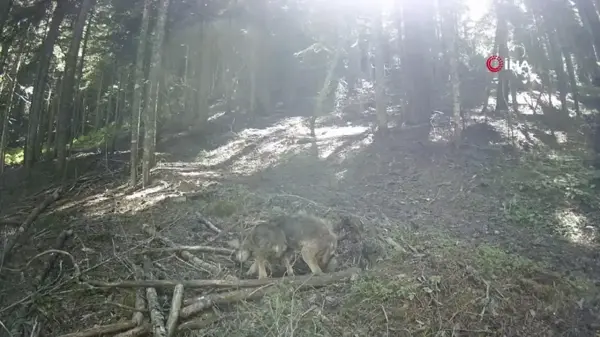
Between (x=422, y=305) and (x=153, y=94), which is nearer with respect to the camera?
(x=422, y=305)

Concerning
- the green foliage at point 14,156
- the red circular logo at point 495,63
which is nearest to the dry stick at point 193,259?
the red circular logo at point 495,63

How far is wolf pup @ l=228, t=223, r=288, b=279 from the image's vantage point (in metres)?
6.56

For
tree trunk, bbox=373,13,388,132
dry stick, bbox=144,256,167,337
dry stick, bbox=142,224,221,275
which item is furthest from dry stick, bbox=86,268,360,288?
tree trunk, bbox=373,13,388,132

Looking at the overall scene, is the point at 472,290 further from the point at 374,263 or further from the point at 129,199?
the point at 129,199

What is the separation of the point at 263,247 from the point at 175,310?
1.42 metres

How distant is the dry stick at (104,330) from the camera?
5.41 m

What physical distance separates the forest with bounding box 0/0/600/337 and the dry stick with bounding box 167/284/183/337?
0.11 feet

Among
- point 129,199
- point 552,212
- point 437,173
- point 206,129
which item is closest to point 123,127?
point 206,129

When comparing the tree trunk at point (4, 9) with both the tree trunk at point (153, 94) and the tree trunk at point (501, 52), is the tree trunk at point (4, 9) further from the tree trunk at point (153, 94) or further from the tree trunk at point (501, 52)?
the tree trunk at point (501, 52)

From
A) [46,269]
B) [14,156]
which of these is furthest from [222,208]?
[14,156]

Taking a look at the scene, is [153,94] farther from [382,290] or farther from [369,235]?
[382,290]

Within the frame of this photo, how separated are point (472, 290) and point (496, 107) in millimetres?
15036

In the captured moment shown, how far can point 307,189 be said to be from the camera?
11.6m

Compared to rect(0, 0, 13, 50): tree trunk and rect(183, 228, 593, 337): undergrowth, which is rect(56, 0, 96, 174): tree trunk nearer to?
rect(0, 0, 13, 50): tree trunk
